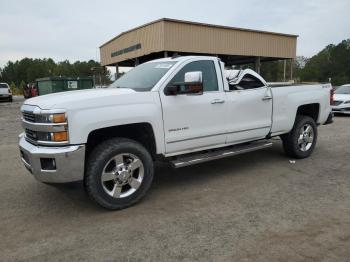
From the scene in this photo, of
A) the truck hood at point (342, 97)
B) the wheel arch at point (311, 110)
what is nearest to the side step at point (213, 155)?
the wheel arch at point (311, 110)

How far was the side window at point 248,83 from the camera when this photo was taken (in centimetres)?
564

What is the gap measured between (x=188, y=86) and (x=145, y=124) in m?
0.75

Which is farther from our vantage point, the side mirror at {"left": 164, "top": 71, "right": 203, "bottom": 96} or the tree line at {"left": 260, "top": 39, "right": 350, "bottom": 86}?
the tree line at {"left": 260, "top": 39, "right": 350, "bottom": 86}

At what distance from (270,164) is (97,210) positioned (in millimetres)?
3392

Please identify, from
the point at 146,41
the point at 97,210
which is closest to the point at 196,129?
the point at 97,210

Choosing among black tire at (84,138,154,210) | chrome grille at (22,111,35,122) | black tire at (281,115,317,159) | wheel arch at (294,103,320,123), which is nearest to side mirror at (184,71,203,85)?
black tire at (84,138,154,210)

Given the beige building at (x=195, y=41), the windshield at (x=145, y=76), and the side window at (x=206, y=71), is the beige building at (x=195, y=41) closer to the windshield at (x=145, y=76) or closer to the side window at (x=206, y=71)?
the windshield at (x=145, y=76)

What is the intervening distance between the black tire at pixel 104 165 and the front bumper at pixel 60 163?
149 millimetres

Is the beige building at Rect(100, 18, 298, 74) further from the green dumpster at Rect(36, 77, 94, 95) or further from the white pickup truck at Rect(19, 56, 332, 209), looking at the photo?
the white pickup truck at Rect(19, 56, 332, 209)

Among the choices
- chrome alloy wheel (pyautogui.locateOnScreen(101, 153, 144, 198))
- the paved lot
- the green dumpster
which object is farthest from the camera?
the green dumpster

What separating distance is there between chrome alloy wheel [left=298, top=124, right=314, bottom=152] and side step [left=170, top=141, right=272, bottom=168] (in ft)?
3.42

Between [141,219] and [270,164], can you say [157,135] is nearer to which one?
[141,219]

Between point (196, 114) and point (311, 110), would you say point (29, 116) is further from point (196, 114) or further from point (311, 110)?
point (311, 110)

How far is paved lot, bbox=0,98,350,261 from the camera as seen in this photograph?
10.5 feet
